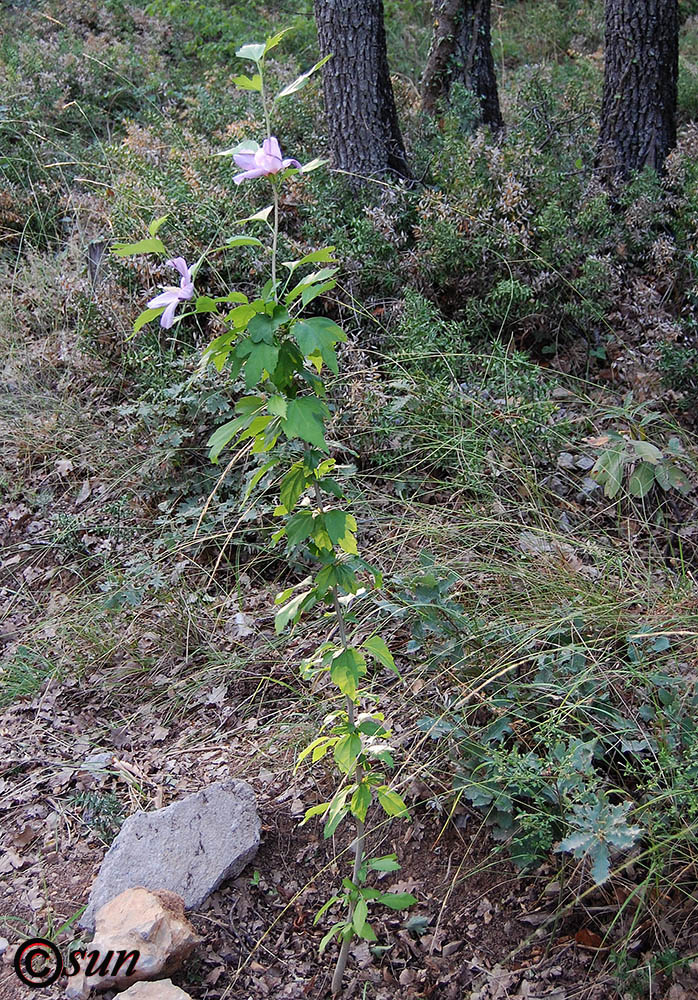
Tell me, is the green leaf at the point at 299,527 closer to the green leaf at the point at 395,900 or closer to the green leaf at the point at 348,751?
the green leaf at the point at 348,751

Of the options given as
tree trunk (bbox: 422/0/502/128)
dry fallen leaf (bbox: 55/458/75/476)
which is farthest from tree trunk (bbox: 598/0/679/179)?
dry fallen leaf (bbox: 55/458/75/476)

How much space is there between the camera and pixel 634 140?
5109mm

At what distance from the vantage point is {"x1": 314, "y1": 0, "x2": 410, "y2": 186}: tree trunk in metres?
4.85

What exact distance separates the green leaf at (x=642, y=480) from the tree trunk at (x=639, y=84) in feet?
8.35

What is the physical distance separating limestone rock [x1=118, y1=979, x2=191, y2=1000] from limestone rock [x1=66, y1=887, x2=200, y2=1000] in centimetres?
8

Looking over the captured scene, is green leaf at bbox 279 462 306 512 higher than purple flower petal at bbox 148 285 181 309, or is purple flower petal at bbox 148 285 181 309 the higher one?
purple flower petal at bbox 148 285 181 309

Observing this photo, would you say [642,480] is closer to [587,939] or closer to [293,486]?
[587,939]

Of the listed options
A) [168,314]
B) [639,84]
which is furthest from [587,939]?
[639,84]

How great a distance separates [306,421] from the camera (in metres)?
1.67

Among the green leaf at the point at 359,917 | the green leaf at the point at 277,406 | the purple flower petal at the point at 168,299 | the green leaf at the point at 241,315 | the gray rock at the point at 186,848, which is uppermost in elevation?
the purple flower petal at the point at 168,299

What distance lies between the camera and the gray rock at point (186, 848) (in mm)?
2316

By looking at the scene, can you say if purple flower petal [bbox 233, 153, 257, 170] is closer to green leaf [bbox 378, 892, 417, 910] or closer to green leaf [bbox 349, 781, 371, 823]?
green leaf [bbox 349, 781, 371, 823]

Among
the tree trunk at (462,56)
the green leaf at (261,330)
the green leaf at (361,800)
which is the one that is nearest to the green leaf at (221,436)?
the green leaf at (261,330)

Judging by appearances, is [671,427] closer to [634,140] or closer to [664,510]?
[664,510]
